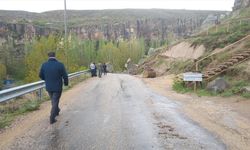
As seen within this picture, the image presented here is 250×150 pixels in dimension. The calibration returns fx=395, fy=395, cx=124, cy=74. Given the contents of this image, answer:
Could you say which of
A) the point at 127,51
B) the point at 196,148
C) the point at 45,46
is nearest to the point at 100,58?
the point at 127,51

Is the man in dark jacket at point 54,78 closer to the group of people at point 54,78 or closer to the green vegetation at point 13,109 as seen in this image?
the group of people at point 54,78

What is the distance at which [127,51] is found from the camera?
127 meters

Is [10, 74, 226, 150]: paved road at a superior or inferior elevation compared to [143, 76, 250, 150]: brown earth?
superior

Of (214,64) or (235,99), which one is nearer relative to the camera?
(235,99)

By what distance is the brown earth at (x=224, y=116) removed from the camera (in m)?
8.63

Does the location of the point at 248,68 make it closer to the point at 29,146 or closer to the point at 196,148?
the point at 196,148

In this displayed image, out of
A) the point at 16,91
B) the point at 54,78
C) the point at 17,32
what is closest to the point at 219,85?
the point at 16,91

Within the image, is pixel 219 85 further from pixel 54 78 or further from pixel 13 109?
pixel 54 78

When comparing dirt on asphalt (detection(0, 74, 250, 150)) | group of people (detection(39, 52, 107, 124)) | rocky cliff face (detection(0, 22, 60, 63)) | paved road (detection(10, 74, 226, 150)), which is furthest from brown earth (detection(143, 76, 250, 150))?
rocky cliff face (detection(0, 22, 60, 63))

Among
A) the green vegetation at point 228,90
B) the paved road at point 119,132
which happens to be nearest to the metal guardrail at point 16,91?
the paved road at point 119,132

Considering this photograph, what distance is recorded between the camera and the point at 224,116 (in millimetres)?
11984

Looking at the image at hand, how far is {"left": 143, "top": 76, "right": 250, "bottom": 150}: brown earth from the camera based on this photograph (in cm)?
863

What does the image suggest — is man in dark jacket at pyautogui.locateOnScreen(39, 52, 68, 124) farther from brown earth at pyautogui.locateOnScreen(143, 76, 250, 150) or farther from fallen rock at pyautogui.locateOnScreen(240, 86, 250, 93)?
fallen rock at pyautogui.locateOnScreen(240, 86, 250, 93)

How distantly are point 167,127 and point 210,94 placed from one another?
8.79 m
